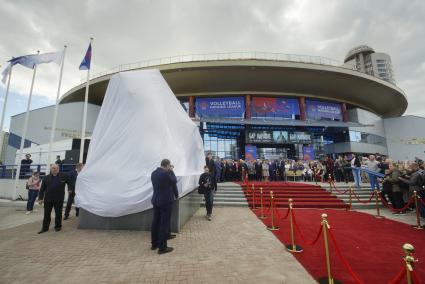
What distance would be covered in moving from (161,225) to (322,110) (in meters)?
30.2

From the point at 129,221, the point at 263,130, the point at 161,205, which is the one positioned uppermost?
the point at 263,130

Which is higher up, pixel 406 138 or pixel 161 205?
pixel 406 138

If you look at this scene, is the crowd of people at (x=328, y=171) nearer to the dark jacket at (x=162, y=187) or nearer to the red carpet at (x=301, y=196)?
the red carpet at (x=301, y=196)

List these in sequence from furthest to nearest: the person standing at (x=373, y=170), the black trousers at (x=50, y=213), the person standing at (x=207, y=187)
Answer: the person standing at (x=373, y=170) → the person standing at (x=207, y=187) → the black trousers at (x=50, y=213)

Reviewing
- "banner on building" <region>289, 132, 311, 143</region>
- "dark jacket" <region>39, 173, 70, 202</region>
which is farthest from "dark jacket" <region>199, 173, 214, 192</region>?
"banner on building" <region>289, 132, 311, 143</region>

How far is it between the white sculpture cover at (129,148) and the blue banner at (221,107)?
1982 centimetres

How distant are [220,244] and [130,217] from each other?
280 centimetres

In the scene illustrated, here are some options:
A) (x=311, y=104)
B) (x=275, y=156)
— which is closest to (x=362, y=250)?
(x=275, y=156)

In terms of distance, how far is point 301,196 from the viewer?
11344mm

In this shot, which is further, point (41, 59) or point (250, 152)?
point (250, 152)

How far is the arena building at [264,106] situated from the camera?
25797 millimetres

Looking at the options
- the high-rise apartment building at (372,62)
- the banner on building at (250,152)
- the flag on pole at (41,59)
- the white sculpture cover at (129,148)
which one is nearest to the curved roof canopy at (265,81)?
the banner on building at (250,152)

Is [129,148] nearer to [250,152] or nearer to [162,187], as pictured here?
[162,187]

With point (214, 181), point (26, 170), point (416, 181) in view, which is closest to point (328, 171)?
point (416, 181)
